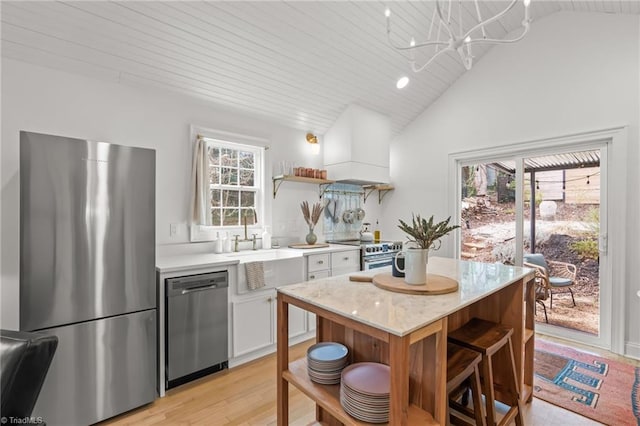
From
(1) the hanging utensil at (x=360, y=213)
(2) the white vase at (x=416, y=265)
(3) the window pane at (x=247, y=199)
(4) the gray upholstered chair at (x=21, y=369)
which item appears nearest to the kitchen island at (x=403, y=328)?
(2) the white vase at (x=416, y=265)

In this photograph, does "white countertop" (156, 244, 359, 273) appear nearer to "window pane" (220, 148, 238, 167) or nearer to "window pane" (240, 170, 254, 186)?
"window pane" (240, 170, 254, 186)

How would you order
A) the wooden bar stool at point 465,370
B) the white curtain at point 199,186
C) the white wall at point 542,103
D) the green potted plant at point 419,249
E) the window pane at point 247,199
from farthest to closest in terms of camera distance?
the window pane at point 247,199 → the white curtain at point 199,186 → the white wall at point 542,103 → the green potted plant at point 419,249 → the wooden bar stool at point 465,370

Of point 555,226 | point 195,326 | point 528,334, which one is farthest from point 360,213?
point 195,326

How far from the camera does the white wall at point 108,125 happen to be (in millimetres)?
2186

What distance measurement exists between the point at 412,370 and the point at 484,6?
11.1ft

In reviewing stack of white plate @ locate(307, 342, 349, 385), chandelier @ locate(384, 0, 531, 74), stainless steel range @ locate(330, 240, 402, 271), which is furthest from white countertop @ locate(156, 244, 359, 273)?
chandelier @ locate(384, 0, 531, 74)

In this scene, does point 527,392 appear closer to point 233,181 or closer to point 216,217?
point 216,217

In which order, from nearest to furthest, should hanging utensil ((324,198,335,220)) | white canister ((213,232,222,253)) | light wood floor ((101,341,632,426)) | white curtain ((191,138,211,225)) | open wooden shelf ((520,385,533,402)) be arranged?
light wood floor ((101,341,632,426)) < open wooden shelf ((520,385,533,402)) < white curtain ((191,138,211,225)) < white canister ((213,232,222,253)) < hanging utensil ((324,198,335,220))

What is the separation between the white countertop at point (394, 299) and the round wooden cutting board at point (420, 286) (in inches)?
1.0

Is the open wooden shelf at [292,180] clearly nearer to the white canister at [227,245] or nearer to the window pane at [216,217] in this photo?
the window pane at [216,217]

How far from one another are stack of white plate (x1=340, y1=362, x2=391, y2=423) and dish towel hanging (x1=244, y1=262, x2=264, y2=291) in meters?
1.46

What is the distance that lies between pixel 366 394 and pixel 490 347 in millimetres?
821

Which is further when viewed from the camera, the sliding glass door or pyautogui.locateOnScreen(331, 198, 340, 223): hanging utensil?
pyautogui.locateOnScreen(331, 198, 340, 223): hanging utensil

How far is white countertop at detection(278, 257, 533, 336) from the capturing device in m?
1.20
